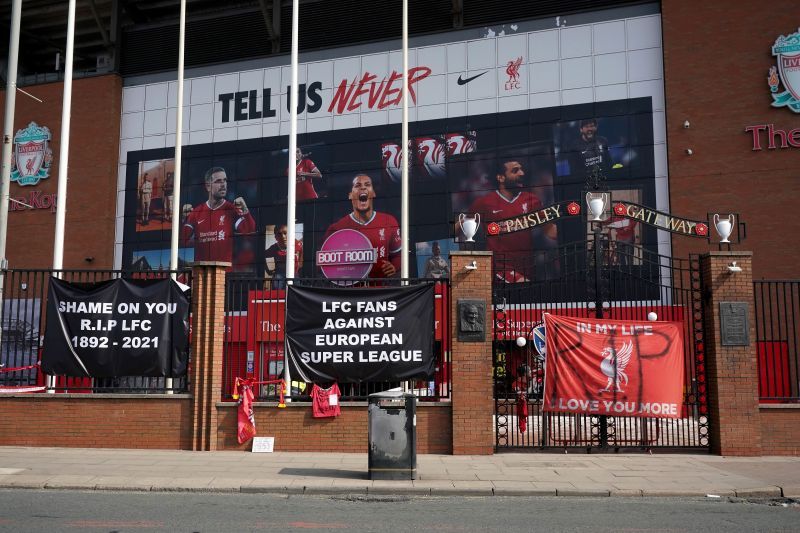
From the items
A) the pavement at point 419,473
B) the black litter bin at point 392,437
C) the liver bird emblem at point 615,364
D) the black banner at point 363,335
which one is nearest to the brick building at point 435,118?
the liver bird emblem at point 615,364

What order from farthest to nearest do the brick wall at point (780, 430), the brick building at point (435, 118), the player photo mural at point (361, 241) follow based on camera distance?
the player photo mural at point (361, 241) < the brick building at point (435, 118) < the brick wall at point (780, 430)

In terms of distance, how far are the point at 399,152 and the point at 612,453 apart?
70.2 ft

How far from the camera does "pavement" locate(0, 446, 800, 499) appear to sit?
1073 centimetres

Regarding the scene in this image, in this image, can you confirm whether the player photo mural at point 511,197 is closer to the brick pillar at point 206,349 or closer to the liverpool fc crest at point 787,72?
Result: the liverpool fc crest at point 787,72

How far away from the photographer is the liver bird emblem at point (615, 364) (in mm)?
14383

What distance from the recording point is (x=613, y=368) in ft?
47.3

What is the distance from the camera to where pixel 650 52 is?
30578 millimetres

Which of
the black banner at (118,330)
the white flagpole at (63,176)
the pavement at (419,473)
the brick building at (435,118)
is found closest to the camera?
the pavement at (419,473)

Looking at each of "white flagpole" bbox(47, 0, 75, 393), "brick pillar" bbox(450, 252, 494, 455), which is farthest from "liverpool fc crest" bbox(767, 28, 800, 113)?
"white flagpole" bbox(47, 0, 75, 393)

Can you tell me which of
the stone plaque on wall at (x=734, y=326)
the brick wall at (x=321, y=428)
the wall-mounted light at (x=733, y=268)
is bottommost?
the brick wall at (x=321, y=428)

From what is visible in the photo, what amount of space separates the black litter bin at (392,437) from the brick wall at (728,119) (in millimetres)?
20213

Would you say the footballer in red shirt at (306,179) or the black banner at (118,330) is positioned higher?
the footballer in red shirt at (306,179)

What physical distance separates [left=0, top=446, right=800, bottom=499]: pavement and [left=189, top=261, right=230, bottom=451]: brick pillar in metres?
0.56

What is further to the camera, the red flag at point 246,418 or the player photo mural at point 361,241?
the player photo mural at point 361,241
